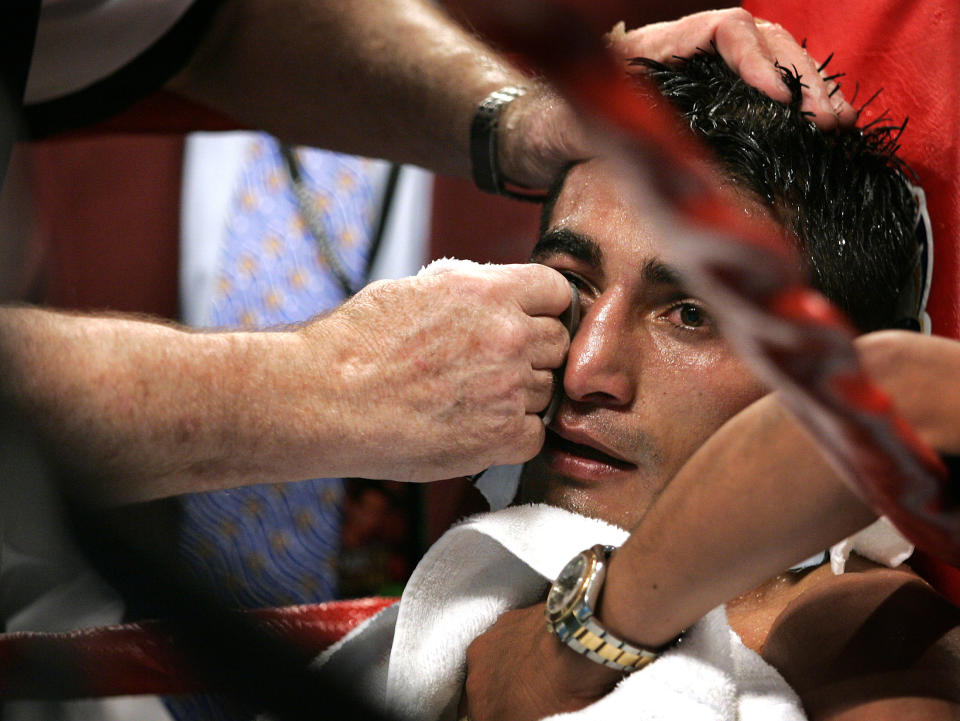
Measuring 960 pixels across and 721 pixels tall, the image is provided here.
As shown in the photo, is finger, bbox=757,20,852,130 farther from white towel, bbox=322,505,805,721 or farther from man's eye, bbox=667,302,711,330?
white towel, bbox=322,505,805,721

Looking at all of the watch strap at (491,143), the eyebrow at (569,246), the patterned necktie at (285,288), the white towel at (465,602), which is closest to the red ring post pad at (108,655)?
the white towel at (465,602)

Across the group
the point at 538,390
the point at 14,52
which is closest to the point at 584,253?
the point at 538,390

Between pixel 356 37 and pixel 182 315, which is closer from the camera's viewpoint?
pixel 356 37

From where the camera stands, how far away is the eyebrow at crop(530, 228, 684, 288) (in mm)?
741

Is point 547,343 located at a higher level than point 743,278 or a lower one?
lower

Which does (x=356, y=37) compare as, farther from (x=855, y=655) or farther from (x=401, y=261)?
(x=855, y=655)

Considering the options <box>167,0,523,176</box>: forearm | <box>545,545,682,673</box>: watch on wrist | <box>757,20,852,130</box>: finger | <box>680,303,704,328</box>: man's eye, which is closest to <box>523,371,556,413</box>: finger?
<box>680,303,704,328</box>: man's eye

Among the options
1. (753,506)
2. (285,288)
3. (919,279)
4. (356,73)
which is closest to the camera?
(753,506)

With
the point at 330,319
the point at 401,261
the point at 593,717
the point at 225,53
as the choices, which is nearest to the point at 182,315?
the point at 401,261

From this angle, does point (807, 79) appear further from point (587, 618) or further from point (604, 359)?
point (587, 618)

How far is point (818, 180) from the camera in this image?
801mm

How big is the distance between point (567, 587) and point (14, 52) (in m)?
0.58

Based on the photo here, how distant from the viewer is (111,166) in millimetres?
1786

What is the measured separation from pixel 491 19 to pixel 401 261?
153 centimetres
